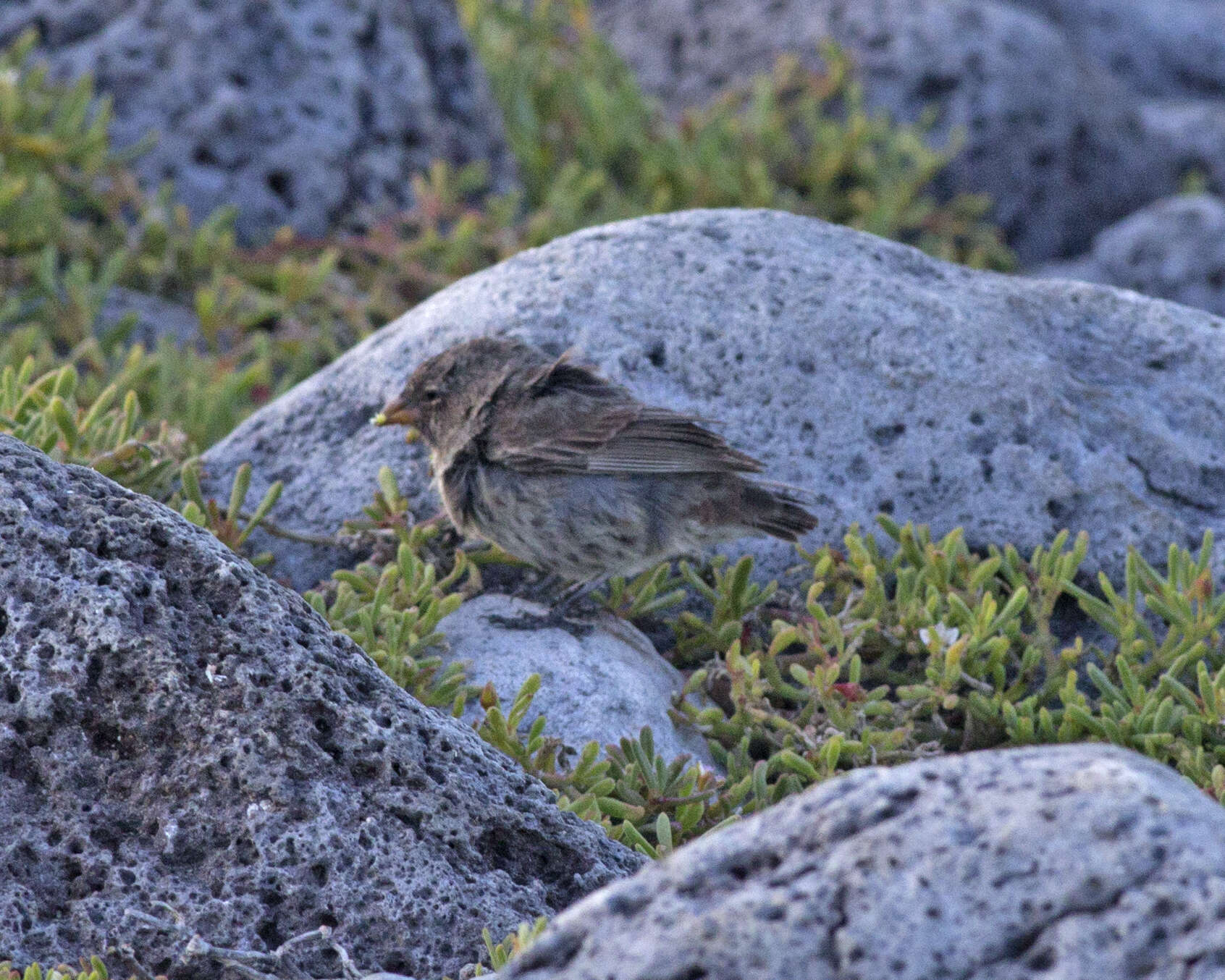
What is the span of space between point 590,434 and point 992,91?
18.3 ft

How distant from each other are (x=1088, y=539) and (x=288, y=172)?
475cm

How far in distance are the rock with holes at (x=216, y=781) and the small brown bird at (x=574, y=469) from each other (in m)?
1.93

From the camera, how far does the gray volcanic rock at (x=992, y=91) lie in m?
9.70

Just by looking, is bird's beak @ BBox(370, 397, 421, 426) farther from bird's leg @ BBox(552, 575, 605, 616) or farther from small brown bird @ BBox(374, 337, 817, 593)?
bird's leg @ BBox(552, 575, 605, 616)

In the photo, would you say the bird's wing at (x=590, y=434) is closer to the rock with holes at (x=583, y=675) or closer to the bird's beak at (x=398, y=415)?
the bird's beak at (x=398, y=415)

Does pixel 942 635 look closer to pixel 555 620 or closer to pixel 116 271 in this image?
pixel 555 620

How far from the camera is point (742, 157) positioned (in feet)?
29.5

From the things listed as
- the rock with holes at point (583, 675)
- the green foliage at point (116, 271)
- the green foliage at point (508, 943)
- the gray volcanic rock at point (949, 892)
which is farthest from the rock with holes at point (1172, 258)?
the gray volcanic rock at point (949, 892)

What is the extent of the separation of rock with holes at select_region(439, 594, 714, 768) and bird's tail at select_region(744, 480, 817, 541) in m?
0.55

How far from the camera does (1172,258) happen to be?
8.73 meters

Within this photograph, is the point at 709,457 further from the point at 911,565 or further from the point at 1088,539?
the point at 1088,539

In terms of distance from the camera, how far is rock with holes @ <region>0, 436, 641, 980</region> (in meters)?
3.02

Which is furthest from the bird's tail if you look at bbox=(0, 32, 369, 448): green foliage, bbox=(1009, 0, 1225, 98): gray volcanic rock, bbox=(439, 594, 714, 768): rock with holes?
bbox=(1009, 0, 1225, 98): gray volcanic rock

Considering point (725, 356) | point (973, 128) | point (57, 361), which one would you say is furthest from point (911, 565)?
point (973, 128)
